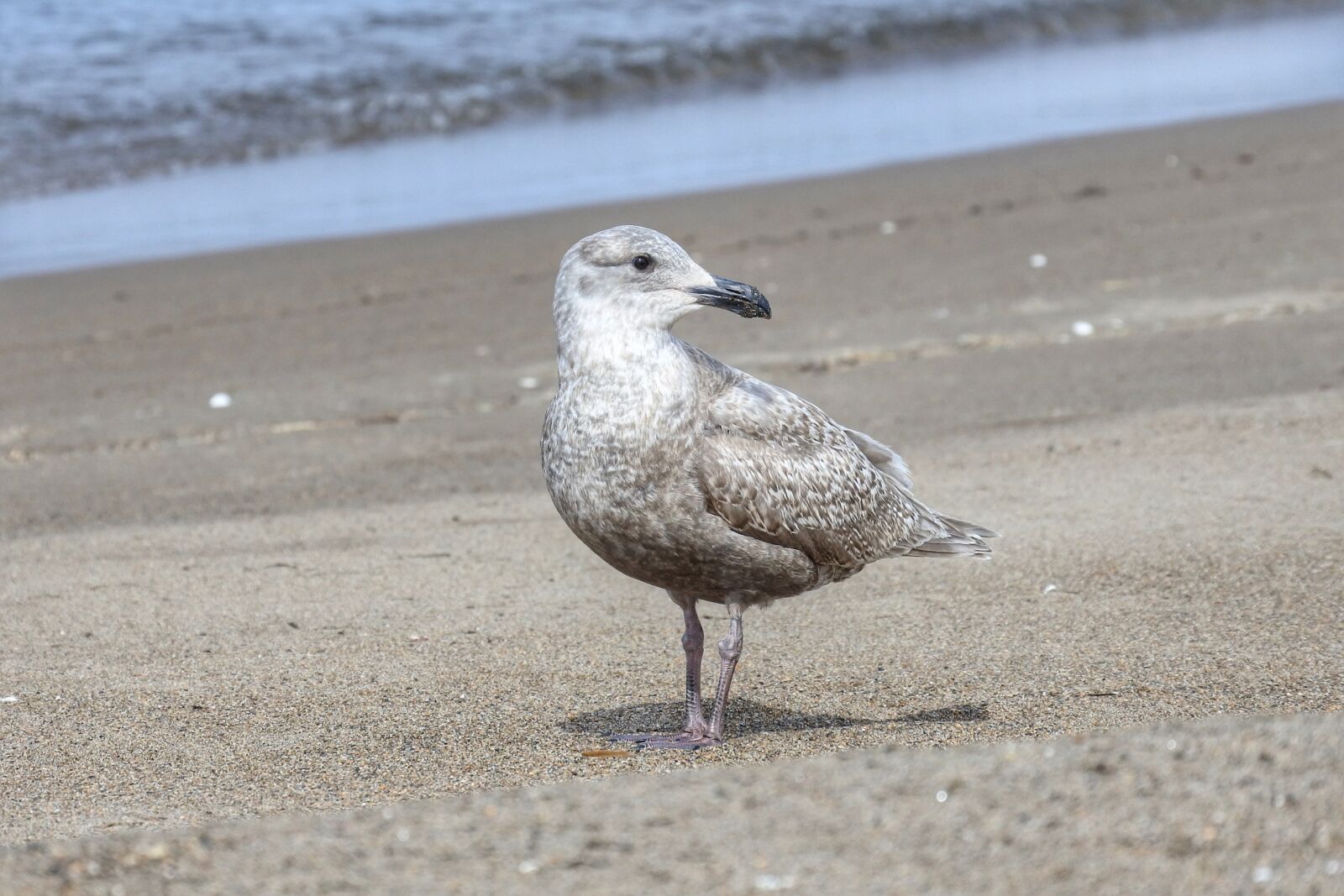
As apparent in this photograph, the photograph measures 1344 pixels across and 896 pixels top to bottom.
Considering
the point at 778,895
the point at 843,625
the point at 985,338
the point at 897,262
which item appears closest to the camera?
the point at 778,895

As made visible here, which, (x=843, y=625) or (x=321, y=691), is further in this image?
(x=843, y=625)

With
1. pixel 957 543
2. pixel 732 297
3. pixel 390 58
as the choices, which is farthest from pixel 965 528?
pixel 390 58

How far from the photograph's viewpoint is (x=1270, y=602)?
5316 millimetres

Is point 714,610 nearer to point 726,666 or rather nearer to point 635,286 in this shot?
point 726,666

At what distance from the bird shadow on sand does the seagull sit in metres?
0.10

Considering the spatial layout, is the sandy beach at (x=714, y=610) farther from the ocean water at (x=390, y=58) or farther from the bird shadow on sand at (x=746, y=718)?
the ocean water at (x=390, y=58)

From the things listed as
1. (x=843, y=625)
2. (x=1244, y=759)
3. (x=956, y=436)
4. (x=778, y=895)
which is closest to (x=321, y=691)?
(x=843, y=625)

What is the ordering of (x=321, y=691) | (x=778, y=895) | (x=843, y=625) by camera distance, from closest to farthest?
1. (x=778, y=895)
2. (x=321, y=691)
3. (x=843, y=625)

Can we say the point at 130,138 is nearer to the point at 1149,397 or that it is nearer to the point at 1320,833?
the point at 1149,397

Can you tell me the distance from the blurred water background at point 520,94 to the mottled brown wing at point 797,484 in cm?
883

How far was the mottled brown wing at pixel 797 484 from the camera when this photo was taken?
14.4 ft

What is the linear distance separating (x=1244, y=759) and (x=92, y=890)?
220 cm

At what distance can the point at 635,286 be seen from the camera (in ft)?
14.6

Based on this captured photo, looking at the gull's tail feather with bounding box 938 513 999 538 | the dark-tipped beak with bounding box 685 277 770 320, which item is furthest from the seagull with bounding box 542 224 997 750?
the gull's tail feather with bounding box 938 513 999 538
